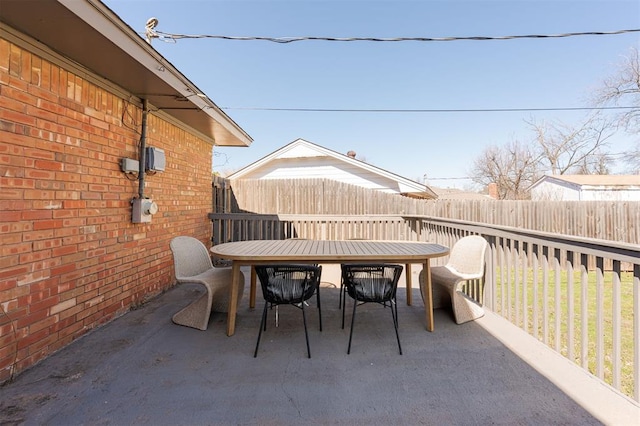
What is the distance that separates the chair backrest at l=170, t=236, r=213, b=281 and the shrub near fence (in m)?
3.51

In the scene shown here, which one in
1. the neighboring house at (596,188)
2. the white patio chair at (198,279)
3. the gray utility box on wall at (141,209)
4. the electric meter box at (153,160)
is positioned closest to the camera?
the white patio chair at (198,279)

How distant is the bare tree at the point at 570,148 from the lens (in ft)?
69.9

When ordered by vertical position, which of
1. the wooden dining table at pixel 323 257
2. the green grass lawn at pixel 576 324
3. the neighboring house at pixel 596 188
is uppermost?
the neighboring house at pixel 596 188

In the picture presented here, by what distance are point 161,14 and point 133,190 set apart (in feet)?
12.9

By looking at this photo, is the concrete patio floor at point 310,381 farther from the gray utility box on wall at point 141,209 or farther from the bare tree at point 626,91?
the bare tree at point 626,91

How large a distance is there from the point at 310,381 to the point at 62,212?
2.39 m

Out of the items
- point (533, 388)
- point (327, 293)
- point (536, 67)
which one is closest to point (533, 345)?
point (533, 388)

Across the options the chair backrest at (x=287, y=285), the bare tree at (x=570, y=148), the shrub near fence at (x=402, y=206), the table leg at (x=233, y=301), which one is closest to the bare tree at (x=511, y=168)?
the bare tree at (x=570, y=148)

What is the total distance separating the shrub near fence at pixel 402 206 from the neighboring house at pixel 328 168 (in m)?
2.60

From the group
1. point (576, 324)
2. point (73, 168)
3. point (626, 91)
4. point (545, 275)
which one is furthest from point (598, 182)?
point (73, 168)

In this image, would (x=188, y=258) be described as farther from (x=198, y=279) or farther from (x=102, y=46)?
(x=102, y=46)

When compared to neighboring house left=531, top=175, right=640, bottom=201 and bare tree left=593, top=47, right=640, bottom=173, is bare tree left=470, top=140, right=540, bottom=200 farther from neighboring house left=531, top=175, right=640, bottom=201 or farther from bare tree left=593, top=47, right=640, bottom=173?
bare tree left=593, top=47, right=640, bottom=173

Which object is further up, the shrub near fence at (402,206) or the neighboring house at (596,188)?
the neighboring house at (596,188)

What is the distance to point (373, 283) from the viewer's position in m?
2.58
